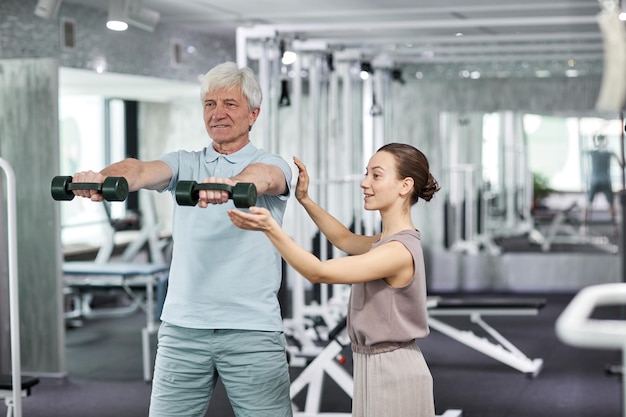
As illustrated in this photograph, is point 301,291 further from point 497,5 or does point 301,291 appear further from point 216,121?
point 216,121

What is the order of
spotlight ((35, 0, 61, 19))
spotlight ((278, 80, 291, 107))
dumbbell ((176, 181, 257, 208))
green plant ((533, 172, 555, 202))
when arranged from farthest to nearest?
green plant ((533, 172, 555, 202)), spotlight ((278, 80, 291, 107)), spotlight ((35, 0, 61, 19)), dumbbell ((176, 181, 257, 208))

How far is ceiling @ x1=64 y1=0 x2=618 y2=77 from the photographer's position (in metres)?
5.21

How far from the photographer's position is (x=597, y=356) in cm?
582

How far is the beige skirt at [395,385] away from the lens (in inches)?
88.4

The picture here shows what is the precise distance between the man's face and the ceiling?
2.62 meters

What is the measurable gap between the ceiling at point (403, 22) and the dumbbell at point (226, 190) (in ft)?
9.98

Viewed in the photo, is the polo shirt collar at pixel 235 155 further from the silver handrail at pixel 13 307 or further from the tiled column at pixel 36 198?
the tiled column at pixel 36 198

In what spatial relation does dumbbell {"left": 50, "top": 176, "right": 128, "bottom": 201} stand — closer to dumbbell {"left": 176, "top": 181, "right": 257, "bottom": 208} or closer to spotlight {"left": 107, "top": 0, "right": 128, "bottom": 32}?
dumbbell {"left": 176, "top": 181, "right": 257, "bottom": 208}

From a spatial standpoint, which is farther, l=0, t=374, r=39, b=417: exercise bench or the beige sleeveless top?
l=0, t=374, r=39, b=417: exercise bench

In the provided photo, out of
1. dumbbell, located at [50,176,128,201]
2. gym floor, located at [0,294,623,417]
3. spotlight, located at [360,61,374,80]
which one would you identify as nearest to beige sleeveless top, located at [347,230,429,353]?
dumbbell, located at [50,176,128,201]

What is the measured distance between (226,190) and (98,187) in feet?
1.08

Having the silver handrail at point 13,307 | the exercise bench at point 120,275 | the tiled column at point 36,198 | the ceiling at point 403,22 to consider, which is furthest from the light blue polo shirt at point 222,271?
the exercise bench at point 120,275

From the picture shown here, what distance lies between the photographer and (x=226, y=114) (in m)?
2.33

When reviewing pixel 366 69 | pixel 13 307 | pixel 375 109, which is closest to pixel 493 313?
pixel 366 69
